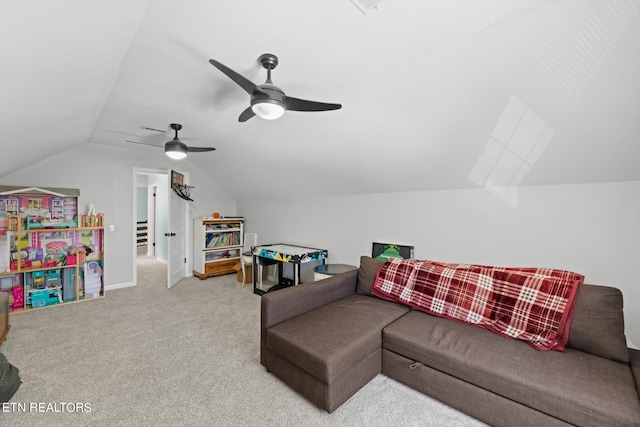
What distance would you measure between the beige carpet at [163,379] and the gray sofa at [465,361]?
0.15m

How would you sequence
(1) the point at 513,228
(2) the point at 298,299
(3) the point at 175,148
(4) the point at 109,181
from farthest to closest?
(4) the point at 109,181
(3) the point at 175,148
(1) the point at 513,228
(2) the point at 298,299

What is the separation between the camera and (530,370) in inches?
64.1

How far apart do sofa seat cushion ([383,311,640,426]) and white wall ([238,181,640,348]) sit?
86 centimetres

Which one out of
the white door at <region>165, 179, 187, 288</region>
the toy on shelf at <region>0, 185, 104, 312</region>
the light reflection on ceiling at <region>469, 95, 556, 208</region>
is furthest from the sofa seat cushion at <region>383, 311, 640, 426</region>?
the toy on shelf at <region>0, 185, 104, 312</region>

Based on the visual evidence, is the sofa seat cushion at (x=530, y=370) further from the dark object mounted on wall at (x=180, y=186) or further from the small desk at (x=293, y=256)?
the dark object mounted on wall at (x=180, y=186)

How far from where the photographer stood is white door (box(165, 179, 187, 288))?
4555 millimetres

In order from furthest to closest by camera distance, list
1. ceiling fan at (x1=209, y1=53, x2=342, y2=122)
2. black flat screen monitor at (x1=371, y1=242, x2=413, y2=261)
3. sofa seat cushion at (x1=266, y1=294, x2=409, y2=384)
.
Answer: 1. black flat screen monitor at (x1=371, y1=242, x2=413, y2=261)
2. sofa seat cushion at (x1=266, y1=294, x2=409, y2=384)
3. ceiling fan at (x1=209, y1=53, x2=342, y2=122)

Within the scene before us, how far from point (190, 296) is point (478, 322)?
12.7ft

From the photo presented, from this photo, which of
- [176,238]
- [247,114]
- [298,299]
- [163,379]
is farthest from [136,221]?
→ [298,299]

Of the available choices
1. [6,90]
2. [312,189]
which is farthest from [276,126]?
[6,90]

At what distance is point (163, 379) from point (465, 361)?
228cm

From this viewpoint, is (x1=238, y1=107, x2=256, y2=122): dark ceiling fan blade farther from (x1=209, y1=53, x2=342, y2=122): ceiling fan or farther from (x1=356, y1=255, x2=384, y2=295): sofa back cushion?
(x1=356, y1=255, x2=384, y2=295): sofa back cushion

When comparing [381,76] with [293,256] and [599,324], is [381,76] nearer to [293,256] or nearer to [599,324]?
[599,324]


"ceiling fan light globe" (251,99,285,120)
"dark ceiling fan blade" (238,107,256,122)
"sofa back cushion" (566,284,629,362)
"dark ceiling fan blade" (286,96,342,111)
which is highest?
"dark ceiling fan blade" (238,107,256,122)
